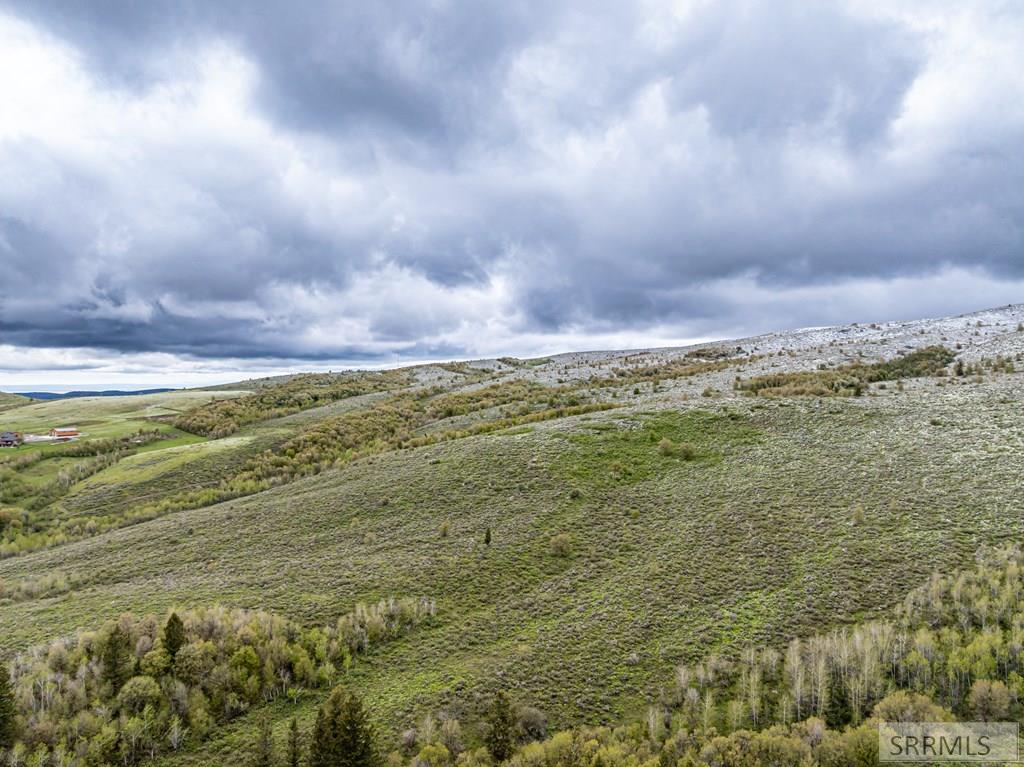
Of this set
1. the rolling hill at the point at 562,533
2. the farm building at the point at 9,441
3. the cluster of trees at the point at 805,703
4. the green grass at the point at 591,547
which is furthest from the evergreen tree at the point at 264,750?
the farm building at the point at 9,441

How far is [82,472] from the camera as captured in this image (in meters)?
42.0

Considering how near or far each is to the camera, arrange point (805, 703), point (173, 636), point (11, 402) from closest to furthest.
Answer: point (805, 703)
point (173, 636)
point (11, 402)

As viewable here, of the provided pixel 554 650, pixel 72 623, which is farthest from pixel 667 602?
pixel 72 623

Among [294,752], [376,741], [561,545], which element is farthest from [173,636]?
[561,545]

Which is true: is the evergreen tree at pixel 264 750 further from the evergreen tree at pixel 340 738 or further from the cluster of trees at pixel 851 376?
the cluster of trees at pixel 851 376

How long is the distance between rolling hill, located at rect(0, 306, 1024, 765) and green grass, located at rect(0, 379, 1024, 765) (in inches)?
4.1

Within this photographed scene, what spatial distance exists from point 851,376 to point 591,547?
37.0 metres

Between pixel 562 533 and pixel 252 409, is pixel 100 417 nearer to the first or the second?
→ pixel 252 409

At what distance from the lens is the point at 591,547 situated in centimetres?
1934

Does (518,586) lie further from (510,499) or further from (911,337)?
(911,337)

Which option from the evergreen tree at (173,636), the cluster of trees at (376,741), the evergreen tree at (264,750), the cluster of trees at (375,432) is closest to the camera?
the cluster of trees at (376,741)

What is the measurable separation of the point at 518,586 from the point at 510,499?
7371 millimetres

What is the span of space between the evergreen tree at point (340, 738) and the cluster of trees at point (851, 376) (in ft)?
123

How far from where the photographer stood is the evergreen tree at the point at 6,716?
9.89 m
